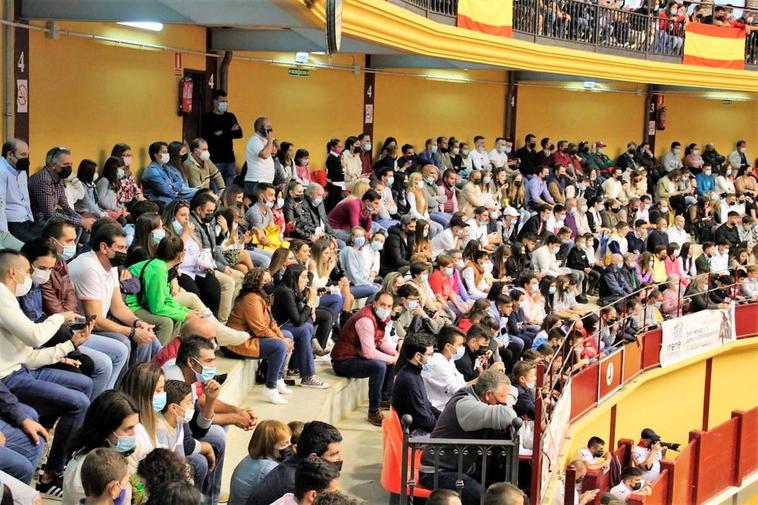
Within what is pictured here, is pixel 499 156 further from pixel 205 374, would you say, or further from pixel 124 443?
pixel 124 443

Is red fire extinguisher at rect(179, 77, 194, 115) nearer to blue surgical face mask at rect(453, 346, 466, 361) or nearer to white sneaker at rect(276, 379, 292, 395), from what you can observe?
white sneaker at rect(276, 379, 292, 395)

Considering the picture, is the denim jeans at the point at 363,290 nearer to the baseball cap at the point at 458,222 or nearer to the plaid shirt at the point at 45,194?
the baseball cap at the point at 458,222

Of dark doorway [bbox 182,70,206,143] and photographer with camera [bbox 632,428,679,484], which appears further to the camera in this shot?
dark doorway [bbox 182,70,206,143]

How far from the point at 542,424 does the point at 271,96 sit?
9.93 metres

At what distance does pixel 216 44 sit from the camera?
15.4 metres

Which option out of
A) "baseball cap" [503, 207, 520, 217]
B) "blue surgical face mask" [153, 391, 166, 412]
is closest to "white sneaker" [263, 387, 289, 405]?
"blue surgical face mask" [153, 391, 166, 412]

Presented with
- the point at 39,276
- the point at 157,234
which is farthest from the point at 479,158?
the point at 39,276

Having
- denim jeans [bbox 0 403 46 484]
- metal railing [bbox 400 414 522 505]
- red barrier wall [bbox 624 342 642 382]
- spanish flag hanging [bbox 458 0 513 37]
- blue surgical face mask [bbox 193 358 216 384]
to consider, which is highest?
spanish flag hanging [bbox 458 0 513 37]

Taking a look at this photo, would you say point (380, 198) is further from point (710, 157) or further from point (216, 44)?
A: point (710, 157)

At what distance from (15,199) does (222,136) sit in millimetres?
5058

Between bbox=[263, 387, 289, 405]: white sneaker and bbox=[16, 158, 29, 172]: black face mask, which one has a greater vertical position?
bbox=[16, 158, 29, 172]: black face mask

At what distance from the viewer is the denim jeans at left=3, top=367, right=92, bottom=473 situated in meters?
6.80

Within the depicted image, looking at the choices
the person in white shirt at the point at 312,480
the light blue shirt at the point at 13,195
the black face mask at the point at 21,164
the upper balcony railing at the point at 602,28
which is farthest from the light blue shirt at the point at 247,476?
the upper balcony railing at the point at 602,28

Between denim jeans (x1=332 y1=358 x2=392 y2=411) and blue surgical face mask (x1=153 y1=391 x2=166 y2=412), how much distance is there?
12.6 ft
